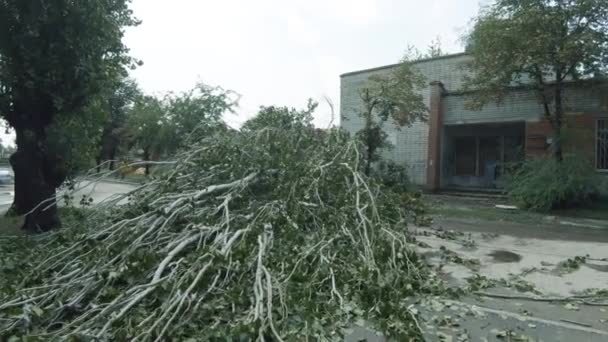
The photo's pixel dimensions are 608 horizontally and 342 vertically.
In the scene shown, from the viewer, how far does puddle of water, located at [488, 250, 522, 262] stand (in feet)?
18.9

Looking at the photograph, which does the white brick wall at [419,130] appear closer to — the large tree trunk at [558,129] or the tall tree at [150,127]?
the large tree trunk at [558,129]

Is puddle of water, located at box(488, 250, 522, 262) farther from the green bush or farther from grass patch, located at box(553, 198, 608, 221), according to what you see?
grass patch, located at box(553, 198, 608, 221)

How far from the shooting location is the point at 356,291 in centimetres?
386

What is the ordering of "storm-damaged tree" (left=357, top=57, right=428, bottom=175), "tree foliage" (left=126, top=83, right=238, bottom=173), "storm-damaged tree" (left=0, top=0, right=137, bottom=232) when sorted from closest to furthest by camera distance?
"storm-damaged tree" (left=0, top=0, right=137, bottom=232) → "storm-damaged tree" (left=357, top=57, right=428, bottom=175) → "tree foliage" (left=126, top=83, right=238, bottom=173)

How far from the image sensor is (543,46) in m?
9.79

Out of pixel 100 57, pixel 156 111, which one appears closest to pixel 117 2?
pixel 100 57

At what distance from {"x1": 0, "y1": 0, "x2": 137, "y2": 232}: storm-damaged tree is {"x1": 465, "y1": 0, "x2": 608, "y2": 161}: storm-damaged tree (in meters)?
8.27

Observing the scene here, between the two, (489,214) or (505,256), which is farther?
(489,214)

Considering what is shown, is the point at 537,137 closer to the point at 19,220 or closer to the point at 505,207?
the point at 505,207

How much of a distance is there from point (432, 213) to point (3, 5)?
901cm

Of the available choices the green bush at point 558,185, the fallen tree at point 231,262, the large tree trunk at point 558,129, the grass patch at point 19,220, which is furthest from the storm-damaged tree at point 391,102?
the grass patch at point 19,220

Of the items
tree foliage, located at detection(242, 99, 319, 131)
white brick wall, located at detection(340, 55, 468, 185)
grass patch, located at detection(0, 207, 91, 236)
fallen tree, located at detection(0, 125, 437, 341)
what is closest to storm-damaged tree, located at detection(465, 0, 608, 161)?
white brick wall, located at detection(340, 55, 468, 185)

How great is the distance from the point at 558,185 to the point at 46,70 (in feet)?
35.2

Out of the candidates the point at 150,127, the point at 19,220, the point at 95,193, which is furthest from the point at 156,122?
the point at 19,220
